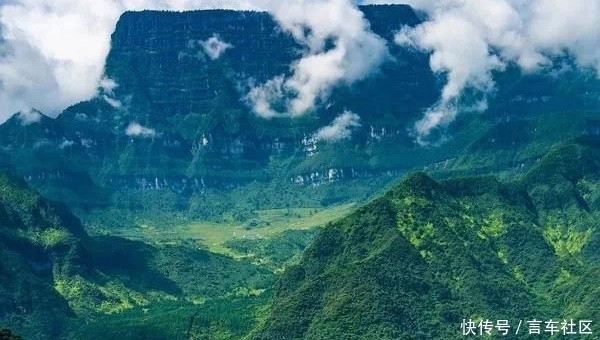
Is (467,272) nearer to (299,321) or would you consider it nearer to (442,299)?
(442,299)

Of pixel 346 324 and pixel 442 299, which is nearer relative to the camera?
pixel 346 324

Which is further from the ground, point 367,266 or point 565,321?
point 367,266

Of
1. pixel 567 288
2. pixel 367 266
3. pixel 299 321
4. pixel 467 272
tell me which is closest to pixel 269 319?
pixel 299 321

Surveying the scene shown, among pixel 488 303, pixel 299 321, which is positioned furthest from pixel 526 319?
pixel 299 321

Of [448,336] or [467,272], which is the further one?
[467,272]

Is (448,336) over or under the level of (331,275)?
under

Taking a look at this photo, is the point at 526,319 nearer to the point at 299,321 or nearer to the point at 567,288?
the point at 567,288

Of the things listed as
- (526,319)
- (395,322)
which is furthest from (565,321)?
(395,322)
